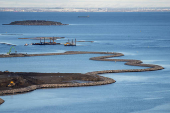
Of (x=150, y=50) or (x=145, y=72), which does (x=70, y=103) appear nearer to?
(x=145, y=72)

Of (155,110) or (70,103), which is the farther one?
(70,103)

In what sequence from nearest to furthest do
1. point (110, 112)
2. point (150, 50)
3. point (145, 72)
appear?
point (110, 112), point (145, 72), point (150, 50)

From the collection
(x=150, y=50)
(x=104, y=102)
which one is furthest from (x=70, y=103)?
(x=150, y=50)

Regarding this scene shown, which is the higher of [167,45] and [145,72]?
[167,45]

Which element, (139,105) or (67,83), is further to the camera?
(67,83)

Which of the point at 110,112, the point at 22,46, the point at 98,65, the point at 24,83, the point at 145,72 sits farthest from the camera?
the point at 22,46

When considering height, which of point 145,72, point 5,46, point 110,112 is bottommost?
point 110,112

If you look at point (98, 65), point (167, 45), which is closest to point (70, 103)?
point (98, 65)

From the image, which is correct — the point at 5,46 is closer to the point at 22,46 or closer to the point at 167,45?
the point at 22,46

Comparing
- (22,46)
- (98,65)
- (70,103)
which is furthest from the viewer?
(22,46)
